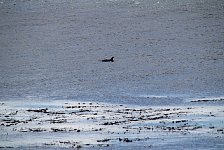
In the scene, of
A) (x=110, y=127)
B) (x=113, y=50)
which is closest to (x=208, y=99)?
(x=110, y=127)

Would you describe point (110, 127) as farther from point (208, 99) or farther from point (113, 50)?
point (113, 50)

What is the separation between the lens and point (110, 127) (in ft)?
85.9

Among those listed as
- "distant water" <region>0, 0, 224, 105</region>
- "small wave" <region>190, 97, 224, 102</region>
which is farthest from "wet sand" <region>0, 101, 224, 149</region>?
"distant water" <region>0, 0, 224, 105</region>

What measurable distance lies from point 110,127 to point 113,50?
121 feet

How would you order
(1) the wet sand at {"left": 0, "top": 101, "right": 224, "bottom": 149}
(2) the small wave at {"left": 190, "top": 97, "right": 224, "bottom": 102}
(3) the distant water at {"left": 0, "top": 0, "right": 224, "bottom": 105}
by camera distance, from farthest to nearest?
1. (3) the distant water at {"left": 0, "top": 0, "right": 224, "bottom": 105}
2. (2) the small wave at {"left": 190, "top": 97, "right": 224, "bottom": 102}
3. (1) the wet sand at {"left": 0, "top": 101, "right": 224, "bottom": 149}

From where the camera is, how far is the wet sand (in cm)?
2233

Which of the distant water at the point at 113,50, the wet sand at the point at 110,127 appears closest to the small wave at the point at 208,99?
the distant water at the point at 113,50

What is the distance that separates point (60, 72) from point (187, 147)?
32416 millimetres

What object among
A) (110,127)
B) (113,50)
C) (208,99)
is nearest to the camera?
(110,127)

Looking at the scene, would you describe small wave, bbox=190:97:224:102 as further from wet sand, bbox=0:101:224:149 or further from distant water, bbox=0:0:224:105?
wet sand, bbox=0:101:224:149

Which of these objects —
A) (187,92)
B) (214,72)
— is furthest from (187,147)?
(214,72)

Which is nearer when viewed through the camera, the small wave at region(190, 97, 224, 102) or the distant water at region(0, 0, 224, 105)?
the small wave at region(190, 97, 224, 102)

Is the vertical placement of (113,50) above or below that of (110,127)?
above

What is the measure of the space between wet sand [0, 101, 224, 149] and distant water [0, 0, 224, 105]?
4.57m
